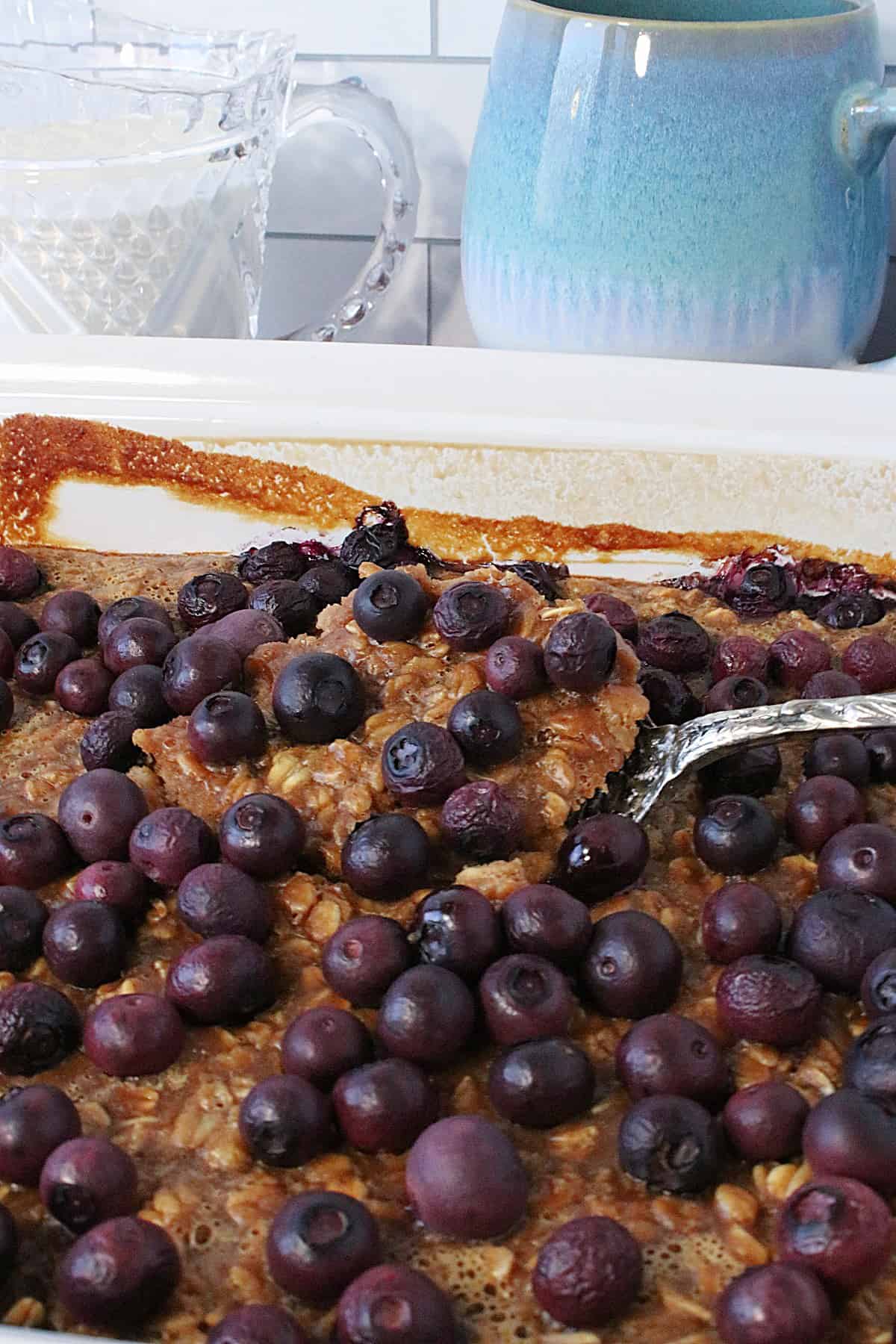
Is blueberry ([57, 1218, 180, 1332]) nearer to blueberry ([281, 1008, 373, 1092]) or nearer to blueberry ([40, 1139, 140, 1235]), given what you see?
blueberry ([40, 1139, 140, 1235])

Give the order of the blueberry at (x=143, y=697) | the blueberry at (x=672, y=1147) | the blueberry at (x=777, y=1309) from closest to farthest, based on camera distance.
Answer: the blueberry at (x=777, y=1309), the blueberry at (x=672, y=1147), the blueberry at (x=143, y=697)

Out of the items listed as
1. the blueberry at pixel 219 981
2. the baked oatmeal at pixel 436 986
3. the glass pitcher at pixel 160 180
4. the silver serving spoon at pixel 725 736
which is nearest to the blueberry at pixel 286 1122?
the baked oatmeal at pixel 436 986

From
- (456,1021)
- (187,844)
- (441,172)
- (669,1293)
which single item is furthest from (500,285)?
(669,1293)

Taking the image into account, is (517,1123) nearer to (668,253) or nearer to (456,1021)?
(456,1021)

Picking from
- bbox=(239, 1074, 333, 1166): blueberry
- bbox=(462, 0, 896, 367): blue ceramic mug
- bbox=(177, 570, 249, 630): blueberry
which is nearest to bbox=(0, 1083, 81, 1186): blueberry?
bbox=(239, 1074, 333, 1166): blueberry

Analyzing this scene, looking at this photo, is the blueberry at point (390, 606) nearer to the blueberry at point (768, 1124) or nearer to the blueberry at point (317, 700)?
the blueberry at point (317, 700)

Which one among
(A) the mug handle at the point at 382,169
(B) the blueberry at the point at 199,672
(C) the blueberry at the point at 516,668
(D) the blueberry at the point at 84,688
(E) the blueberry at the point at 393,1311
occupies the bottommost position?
(D) the blueberry at the point at 84,688
